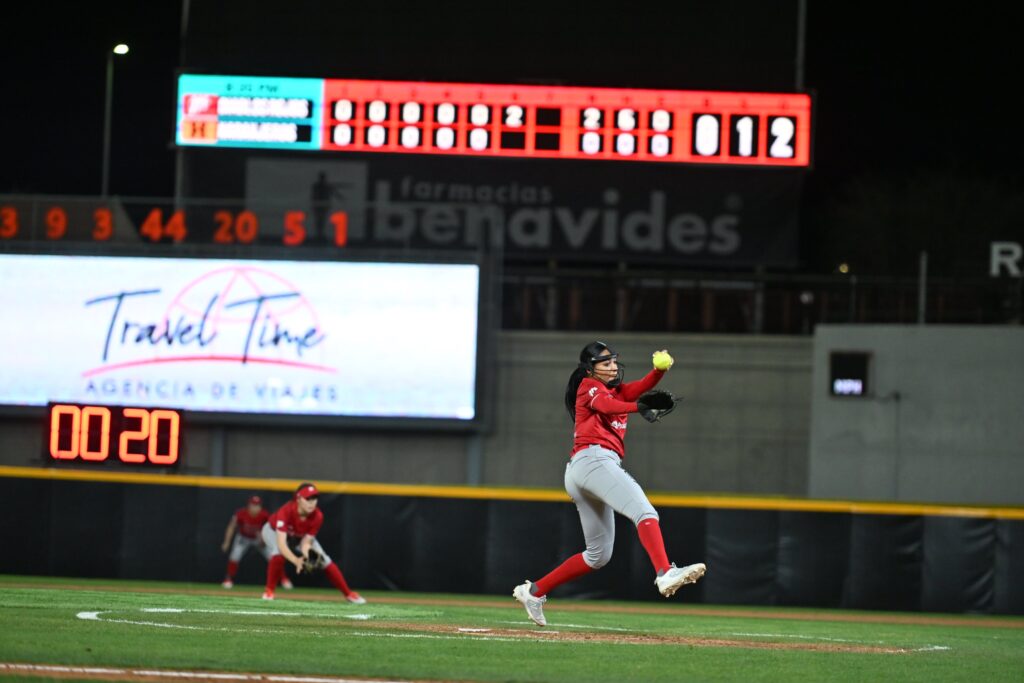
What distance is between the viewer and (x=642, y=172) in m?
22.8

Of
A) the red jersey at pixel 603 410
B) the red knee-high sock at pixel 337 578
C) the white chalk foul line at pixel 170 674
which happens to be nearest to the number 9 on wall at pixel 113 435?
the red knee-high sock at pixel 337 578

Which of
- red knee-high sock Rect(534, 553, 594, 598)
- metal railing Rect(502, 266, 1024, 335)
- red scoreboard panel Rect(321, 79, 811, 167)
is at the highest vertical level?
red scoreboard panel Rect(321, 79, 811, 167)

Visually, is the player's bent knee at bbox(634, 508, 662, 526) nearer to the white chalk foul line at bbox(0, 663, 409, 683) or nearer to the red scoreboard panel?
the white chalk foul line at bbox(0, 663, 409, 683)

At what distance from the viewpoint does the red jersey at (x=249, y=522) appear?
57.6 ft

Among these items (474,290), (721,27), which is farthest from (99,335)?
(721,27)

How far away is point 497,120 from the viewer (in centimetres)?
2277

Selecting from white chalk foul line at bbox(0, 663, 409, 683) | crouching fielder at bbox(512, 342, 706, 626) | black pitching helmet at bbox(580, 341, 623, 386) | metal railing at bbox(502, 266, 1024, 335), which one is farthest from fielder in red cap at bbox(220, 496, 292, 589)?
white chalk foul line at bbox(0, 663, 409, 683)

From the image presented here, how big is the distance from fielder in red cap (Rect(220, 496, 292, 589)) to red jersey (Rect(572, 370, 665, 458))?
9555 millimetres

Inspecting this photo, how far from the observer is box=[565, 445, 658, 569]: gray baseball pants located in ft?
27.4

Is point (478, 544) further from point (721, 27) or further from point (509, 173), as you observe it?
point (721, 27)

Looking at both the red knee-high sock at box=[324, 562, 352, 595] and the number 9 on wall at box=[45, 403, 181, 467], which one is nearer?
the red knee-high sock at box=[324, 562, 352, 595]

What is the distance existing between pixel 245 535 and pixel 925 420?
9.70 meters

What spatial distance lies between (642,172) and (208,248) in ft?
21.1

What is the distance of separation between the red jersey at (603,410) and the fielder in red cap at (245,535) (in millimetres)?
9555
